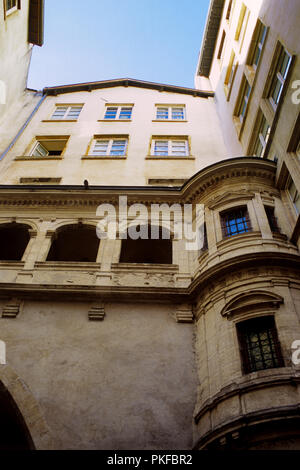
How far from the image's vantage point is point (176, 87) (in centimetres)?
2784

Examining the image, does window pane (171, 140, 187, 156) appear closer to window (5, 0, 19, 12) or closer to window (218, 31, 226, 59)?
window (218, 31, 226, 59)

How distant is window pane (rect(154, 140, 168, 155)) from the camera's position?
2142 centimetres

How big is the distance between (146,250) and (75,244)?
117 inches

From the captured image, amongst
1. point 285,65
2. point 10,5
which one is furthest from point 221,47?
point 285,65

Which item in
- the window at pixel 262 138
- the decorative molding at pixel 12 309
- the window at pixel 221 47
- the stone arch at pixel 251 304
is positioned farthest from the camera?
the window at pixel 221 47

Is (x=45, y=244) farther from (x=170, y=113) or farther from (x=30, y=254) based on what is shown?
(x=170, y=113)

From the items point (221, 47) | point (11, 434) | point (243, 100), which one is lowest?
point (11, 434)

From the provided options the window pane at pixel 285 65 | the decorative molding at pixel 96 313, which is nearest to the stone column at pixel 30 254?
the decorative molding at pixel 96 313

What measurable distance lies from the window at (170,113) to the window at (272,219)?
12.3m

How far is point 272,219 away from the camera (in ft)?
44.9

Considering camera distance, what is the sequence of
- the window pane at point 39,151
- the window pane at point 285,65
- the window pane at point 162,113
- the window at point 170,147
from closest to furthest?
the window pane at point 285,65
the window at point 170,147
the window pane at point 39,151
the window pane at point 162,113

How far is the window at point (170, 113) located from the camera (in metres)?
24.9

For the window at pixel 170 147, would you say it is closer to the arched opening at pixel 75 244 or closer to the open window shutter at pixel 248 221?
the arched opening at pixel 75 244

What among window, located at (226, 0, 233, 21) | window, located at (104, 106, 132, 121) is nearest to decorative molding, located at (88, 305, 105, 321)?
window, located at (104, 106, 132, 121)
